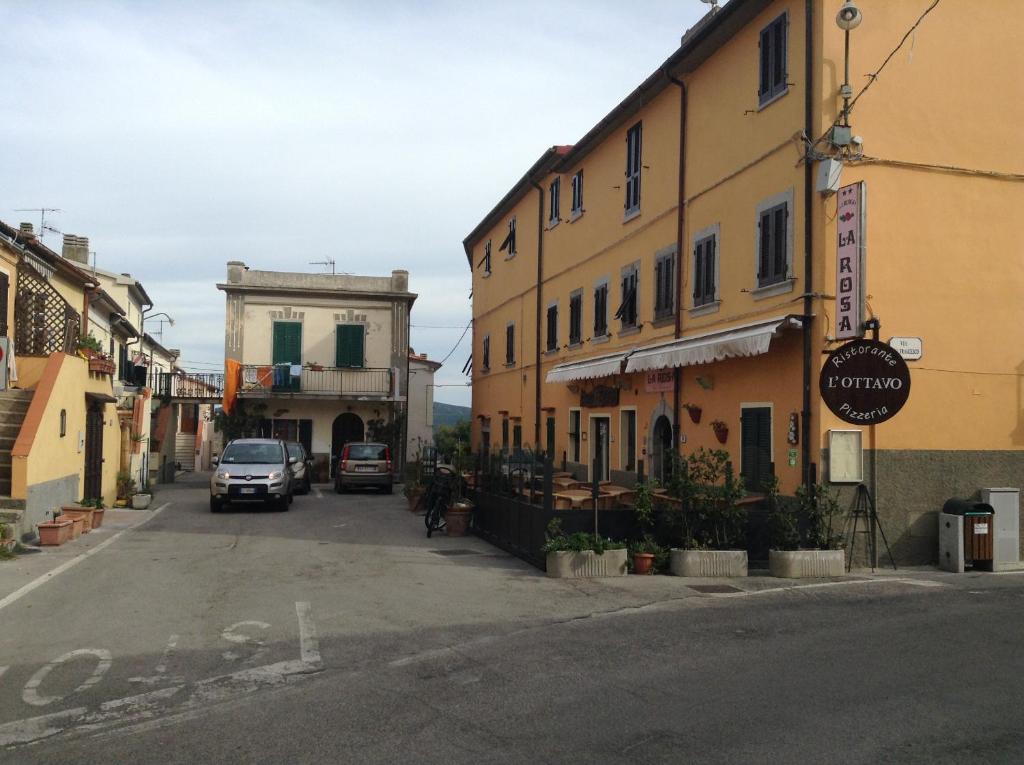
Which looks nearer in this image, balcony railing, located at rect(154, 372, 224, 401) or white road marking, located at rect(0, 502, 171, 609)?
white road marking, located at rect(0, 502, 171, 609)

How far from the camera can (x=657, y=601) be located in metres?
10.5

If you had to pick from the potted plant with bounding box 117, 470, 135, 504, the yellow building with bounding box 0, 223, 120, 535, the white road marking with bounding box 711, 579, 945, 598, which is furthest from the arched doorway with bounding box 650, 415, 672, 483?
the potted plant with bounding box 117, 470, 135, 504

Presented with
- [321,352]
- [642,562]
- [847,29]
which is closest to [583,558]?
[642,562]

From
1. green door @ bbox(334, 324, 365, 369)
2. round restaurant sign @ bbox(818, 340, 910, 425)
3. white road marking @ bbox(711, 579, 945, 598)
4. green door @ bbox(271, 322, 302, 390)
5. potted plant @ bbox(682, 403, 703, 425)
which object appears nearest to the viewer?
white road marking @ bbox(711, 579, 945, 598)

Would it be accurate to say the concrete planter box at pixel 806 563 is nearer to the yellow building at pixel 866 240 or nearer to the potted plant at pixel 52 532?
the yellow building at pixel 866 240

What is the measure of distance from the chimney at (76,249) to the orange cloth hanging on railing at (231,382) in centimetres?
666

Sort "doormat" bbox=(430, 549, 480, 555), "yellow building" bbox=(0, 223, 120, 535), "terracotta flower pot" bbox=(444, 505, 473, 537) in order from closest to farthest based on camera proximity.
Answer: "doormat" bbox=(430, 549, 480, 555), "yellow building" bbox=(0, 223, 120, 535), "terracotta flower pot" bbox=(444, 505, 473, 537)

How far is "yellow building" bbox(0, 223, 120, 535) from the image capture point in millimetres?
15344

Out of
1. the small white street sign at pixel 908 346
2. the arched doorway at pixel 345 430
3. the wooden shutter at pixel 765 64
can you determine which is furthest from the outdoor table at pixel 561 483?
the arched doorway at pixel 345 430

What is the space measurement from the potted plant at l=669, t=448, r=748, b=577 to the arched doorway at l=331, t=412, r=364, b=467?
25.6 metres

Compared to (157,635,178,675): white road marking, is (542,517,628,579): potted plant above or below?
above

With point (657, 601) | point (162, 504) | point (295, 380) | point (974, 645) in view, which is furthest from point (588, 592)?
point (295, 380)

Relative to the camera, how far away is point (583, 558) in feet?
40.0

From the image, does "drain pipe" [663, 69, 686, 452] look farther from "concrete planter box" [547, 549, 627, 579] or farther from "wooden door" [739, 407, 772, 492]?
"concrete planter box" [547, 549, 627, 579]
